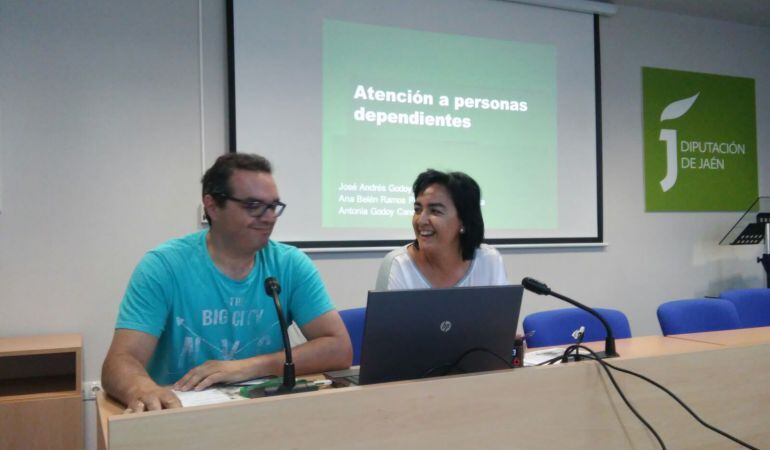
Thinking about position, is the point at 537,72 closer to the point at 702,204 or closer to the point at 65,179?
the point at 702,204

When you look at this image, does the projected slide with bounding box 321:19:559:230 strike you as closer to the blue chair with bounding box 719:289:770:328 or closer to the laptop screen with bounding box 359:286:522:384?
the blue chair with bounding box 719:289:770:328

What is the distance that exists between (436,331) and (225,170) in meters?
0.89

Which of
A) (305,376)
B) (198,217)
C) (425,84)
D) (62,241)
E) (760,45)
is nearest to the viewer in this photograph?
(305,376)

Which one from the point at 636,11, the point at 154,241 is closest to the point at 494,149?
the point at 636,11

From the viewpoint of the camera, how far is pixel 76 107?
2789mm

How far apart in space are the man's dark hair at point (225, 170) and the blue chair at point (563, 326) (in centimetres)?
115

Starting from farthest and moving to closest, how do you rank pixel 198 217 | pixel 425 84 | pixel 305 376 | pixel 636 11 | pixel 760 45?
pixel 760 45, pixel 636 11, pixel 425 84, pixel 198 217, pixel 305 376

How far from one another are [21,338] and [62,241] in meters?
0.47

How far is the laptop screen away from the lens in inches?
43.9

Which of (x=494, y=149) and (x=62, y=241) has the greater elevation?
(x=494, y=149)

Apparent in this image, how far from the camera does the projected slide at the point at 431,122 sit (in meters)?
3.26

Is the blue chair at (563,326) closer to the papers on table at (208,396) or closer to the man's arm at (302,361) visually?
the man's arm at (302,361)

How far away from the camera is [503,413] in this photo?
45.1 inches

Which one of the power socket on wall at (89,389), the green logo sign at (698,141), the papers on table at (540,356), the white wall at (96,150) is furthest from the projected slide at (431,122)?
the papers on table at (540,356)
